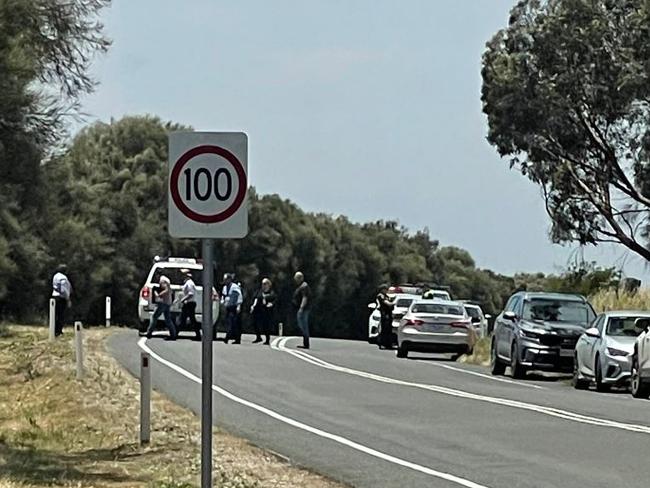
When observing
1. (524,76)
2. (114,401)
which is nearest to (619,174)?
(524,76)

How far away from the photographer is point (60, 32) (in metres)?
22.8

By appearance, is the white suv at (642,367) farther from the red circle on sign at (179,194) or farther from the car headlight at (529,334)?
the red circle on sign at (179,194)

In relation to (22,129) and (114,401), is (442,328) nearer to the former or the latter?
(22,129)

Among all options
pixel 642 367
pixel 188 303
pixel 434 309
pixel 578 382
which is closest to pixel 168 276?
pixel 188 303

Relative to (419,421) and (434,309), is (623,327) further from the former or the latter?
(434,309)

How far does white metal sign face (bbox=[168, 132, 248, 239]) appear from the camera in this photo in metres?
9.67

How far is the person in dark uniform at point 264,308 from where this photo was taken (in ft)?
117

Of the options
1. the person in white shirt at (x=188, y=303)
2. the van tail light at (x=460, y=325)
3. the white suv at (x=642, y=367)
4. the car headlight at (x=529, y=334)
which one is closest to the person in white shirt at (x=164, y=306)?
the person in white shirt at (x=188, y=303)

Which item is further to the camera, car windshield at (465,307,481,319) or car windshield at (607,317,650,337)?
car windshield at (465,307,481,319)

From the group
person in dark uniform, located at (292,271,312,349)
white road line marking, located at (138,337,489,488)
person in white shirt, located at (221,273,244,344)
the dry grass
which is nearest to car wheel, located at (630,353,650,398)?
white road line marking, located at (138,337,489,488)

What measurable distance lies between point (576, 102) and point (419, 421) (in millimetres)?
22509

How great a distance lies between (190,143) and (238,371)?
677 inches

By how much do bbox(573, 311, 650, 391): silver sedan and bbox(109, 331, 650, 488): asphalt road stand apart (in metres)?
0.43

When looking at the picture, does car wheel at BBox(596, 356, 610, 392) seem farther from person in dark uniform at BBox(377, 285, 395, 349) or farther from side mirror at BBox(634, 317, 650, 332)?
person in dark uniform at BBox(377, 285, 395, 349)
